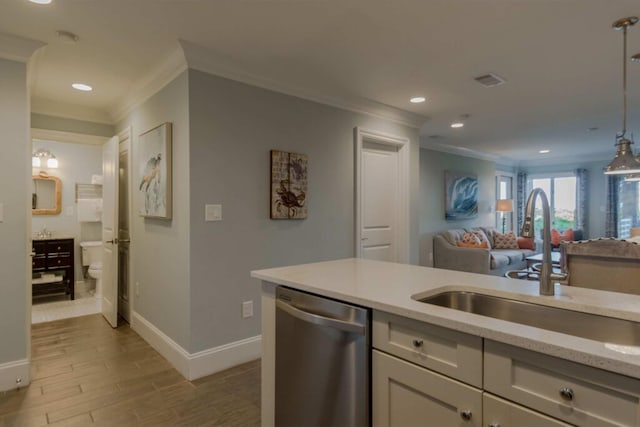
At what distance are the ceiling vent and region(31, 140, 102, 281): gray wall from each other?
529 cm

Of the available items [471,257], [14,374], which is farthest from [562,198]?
[14,374]

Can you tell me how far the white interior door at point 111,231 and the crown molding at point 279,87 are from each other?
172 cm

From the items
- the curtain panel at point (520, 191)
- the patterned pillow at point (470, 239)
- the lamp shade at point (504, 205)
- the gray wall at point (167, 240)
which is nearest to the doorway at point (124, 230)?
the gray wall at point (167, 240)

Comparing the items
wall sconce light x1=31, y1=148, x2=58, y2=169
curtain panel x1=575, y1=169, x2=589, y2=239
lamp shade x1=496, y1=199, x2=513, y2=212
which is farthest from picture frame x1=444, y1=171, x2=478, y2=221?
wall sconce light x1=31, y1=148, x2=58, y2=169

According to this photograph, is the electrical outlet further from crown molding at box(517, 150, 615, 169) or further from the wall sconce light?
crown molding at box(517, 150, 615, 169)

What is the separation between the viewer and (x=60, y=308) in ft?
14.6

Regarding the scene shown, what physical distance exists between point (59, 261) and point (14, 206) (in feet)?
8.75

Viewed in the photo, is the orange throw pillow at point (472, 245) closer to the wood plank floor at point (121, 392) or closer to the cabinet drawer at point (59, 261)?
the wood plank floor at point (121, 392)

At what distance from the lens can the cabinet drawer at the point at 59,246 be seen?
4684mm

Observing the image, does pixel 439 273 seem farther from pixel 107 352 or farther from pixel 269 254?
pixel 107 352

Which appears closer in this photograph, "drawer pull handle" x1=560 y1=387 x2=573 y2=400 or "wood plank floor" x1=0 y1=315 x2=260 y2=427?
"drawer pull handle" x1=560 y1=387 x2=573 y2=400

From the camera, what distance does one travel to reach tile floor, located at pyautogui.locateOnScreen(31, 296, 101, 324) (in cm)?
409

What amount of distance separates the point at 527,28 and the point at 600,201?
723 cm

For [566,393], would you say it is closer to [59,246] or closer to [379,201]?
[379,201]
